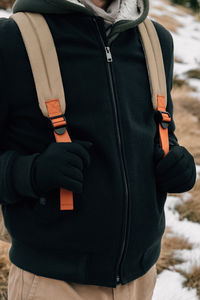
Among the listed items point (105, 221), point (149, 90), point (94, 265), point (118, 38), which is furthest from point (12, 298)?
point (118, 38)

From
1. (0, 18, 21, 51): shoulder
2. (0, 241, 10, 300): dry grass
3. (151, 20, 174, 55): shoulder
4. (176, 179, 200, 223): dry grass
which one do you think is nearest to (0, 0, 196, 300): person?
(0, 18, 21, 51): shoulder

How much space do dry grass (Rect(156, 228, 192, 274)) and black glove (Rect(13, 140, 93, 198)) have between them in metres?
2.21

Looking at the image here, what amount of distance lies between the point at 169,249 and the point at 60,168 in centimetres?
245

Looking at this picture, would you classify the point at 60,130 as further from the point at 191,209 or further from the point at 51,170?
the point at 191,209

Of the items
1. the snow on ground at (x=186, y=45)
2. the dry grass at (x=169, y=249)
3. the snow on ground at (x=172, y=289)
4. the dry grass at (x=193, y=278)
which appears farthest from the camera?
the snow on ground at (x=186, y=45)

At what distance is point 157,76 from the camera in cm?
149

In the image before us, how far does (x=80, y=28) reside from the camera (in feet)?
4.44

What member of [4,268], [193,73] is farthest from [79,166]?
[193,73]

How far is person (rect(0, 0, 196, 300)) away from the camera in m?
1.25

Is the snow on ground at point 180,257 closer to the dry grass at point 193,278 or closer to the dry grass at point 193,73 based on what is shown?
the dry grass at point 193,278

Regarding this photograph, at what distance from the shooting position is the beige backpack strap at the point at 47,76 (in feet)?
4.08

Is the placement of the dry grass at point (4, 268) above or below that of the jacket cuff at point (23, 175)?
below

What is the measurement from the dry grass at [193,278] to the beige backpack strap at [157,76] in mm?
1892

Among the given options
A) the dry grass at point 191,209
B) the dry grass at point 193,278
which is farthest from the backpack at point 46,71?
the dry grass at point 191,209
